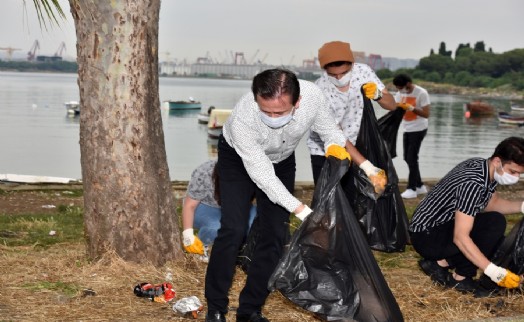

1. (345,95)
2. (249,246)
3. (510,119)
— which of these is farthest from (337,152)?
(510,119)

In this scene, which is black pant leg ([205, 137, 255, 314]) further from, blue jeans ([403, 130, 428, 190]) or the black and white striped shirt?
blue jeans ([403, 130, 428, 190])

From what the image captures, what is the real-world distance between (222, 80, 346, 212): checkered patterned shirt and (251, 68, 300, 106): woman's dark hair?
0.56 feet

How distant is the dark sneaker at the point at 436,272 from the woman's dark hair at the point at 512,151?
947 millimetres

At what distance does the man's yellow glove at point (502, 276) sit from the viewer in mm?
4750

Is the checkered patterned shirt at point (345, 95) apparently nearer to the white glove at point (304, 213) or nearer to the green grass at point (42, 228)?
the white glove at point (304, 213)

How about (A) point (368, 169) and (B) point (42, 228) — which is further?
(B) point (42, 228)

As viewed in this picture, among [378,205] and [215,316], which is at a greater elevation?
[378,205]

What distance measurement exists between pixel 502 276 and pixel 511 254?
28 centimetres

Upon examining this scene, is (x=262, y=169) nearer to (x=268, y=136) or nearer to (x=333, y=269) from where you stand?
(x=268, y=136)

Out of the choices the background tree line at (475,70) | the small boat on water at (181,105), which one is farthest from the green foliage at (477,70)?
the small boat on water at (181,105)

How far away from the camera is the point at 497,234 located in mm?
5023

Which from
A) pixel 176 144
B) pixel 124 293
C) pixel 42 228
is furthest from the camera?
pixel 176 144

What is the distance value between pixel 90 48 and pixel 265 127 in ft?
5.56

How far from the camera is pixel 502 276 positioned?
4766mm
